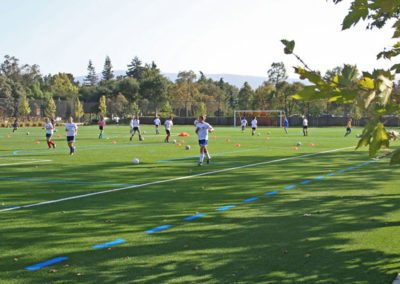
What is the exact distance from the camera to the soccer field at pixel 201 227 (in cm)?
568

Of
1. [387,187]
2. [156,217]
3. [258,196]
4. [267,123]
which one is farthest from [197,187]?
[267,123]

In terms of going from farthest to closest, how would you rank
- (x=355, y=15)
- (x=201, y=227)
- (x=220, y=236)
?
(x=201, y=227) < (x=220, y=236) < (x=355, y=15)

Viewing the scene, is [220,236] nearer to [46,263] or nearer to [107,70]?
[46,263]

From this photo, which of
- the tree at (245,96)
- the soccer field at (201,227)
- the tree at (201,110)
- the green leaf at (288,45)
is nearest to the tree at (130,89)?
the tree at (201,110)

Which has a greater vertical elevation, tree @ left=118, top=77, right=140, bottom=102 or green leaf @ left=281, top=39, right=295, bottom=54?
tree @ left=118, top=77, right=140, bottom=102

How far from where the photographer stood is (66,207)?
9867 mm

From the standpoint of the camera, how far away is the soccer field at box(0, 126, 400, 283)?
5.68 meters

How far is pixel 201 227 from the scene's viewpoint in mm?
7938

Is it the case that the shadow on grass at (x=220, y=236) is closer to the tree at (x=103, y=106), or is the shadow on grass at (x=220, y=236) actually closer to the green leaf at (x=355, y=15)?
the green leaf at (x=355, y=15)

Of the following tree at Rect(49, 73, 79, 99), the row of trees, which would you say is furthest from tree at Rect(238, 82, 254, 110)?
→ tree at Rect(49, 73, 79, 99)

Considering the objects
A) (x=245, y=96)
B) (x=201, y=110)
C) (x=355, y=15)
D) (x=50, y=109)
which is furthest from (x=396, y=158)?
(x=245, y=96)

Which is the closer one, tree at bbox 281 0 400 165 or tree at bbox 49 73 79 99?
tree at bbox 281 0 400 165

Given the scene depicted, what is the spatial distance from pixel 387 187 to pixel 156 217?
6.52 metres

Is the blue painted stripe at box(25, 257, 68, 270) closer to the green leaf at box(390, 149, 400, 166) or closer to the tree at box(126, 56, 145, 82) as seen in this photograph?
the green leaf at box(390, 149, 400, 166)
